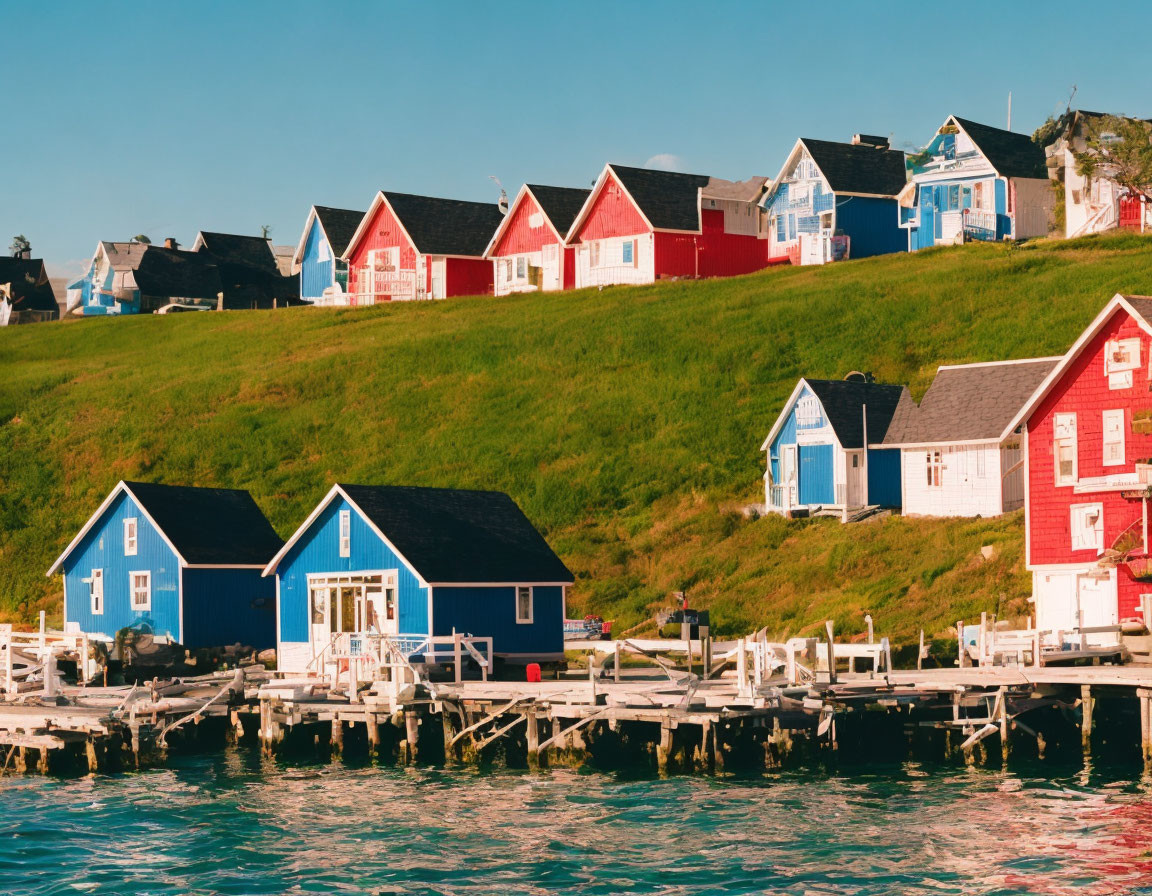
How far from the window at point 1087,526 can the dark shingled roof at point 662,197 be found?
54.4 m

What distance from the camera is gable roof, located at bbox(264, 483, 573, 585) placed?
48750 mm

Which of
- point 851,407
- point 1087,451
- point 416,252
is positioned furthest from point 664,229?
point 1087,451

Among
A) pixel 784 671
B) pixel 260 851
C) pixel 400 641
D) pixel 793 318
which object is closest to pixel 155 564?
pixel 400 641

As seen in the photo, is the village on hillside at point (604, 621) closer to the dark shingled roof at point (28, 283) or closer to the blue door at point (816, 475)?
the blue door at point (816, 475)

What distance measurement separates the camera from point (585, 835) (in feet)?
102

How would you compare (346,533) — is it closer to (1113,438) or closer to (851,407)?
(1113,438)

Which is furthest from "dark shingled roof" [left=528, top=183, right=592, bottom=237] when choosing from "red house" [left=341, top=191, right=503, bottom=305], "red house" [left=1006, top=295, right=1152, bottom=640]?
"red house" [left=1006, top=295, right=1152, bottom=640]

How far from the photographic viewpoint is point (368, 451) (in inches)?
3354

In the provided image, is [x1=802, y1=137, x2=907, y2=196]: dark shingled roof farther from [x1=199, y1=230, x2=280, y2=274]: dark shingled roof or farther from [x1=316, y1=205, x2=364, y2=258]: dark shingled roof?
[x1=199, y1=230, x2=280, y2=274]: dark shingled roof

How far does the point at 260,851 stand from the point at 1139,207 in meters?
73.4

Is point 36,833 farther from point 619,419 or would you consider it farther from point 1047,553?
point 619,419

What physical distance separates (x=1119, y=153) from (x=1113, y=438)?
4525cm

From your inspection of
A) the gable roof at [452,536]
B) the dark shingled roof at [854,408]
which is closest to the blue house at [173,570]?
the gable roof at [452,536]

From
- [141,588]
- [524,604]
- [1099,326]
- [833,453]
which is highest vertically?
[1099,326]
